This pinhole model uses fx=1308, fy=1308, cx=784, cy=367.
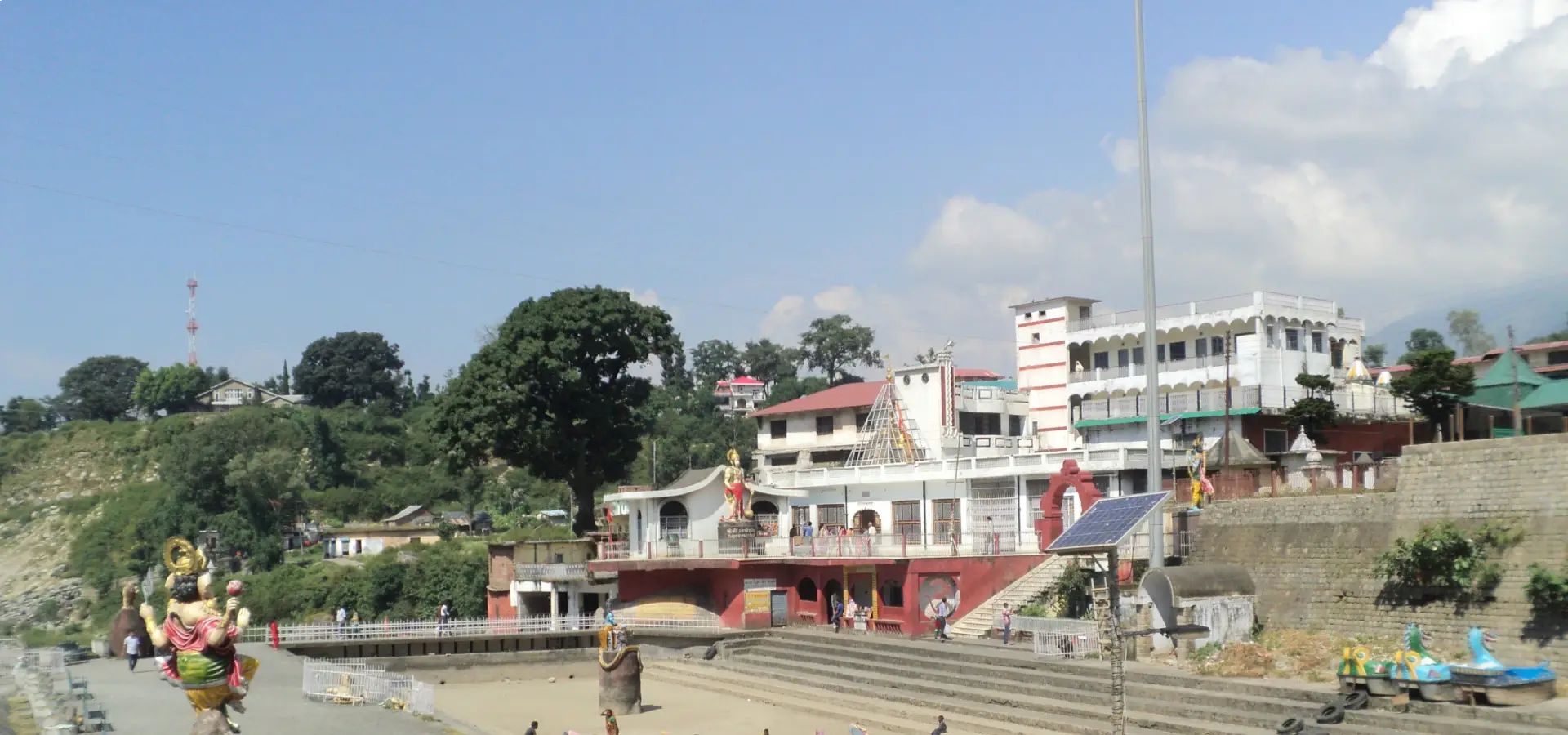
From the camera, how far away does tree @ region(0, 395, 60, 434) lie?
122 meters

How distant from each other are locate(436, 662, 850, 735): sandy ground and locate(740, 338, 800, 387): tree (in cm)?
8272

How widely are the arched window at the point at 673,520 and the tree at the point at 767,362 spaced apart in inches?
2914

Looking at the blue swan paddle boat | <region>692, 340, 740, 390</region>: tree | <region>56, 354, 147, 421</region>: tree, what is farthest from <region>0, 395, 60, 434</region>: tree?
the blue swan paddle boat

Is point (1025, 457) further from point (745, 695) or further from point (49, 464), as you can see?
point (49, 464)

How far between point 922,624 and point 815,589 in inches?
205

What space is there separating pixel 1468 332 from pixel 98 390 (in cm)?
11908

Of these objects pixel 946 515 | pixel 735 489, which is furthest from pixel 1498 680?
pixel 735 489

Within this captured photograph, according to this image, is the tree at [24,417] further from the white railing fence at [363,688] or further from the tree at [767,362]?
the white railing fence at [363,688]

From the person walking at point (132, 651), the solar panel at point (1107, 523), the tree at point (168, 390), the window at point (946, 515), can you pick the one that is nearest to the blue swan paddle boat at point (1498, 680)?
the solar panel at point (1107, 523)

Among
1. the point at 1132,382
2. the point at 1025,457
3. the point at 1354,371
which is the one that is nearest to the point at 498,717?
the point at 1025,457

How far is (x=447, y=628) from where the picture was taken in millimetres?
38562

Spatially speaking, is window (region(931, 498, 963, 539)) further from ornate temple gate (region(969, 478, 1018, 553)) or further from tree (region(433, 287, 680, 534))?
tree (region(433, 287, 680, 534))

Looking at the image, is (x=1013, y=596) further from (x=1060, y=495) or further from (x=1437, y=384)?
(x=1437, y=384)

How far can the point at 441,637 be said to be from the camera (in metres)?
37.3
